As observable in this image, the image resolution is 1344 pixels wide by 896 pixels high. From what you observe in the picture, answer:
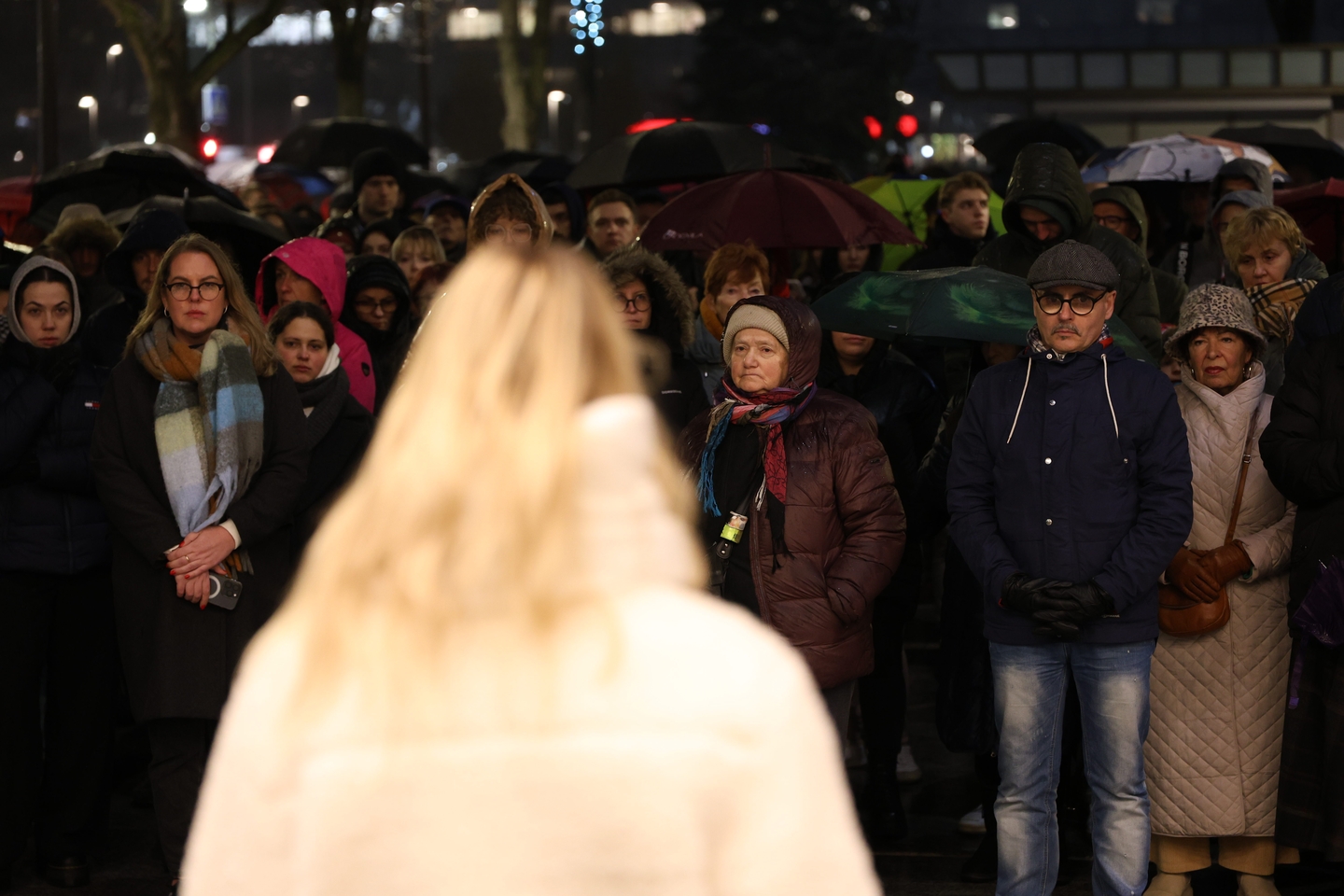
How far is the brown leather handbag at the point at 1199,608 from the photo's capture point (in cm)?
611

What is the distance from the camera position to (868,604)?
590 centimetres

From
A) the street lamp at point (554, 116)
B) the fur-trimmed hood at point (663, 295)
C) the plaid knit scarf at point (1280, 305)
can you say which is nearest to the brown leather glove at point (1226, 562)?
the plaid knit scarf at point (1280, 305)

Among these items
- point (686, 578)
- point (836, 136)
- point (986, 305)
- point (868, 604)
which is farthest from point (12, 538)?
point (836, 136)

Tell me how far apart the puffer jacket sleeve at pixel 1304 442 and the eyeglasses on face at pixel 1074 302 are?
0.80 meters

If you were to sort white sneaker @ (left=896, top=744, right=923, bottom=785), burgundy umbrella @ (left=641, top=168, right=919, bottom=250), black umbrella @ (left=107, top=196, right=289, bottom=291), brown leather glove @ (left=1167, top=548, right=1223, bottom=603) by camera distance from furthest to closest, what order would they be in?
black umbrella @ (left=107, top=196, right=289, bottom=291), burgundy umbrella @ (left=641, top=168, right=919, bottom=250), white sneaker @ (left=896, top=744, right=923, bottom=785), brown leather glove @ (left=1167, top=548, right=1223, bottom=603)

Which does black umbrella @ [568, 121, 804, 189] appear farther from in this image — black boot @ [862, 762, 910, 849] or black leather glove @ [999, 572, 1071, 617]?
black leather glove @ [999, 572, 1071, 617]

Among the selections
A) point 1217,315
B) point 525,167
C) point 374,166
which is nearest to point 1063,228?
point 1217,315

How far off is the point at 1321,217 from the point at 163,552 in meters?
6.71

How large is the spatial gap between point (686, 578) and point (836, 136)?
49.6m

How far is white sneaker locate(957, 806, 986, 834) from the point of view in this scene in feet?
23.0

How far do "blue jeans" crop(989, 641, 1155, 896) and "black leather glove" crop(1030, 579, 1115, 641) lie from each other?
0.56 ft

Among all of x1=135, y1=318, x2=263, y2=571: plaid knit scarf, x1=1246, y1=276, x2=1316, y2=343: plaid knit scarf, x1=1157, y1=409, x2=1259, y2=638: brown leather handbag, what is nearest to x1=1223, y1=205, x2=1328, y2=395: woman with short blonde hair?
x1=1246, y1=276, x2=1316, y2=343: plaid knit scarf

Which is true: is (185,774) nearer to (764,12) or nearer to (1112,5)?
(764,12)

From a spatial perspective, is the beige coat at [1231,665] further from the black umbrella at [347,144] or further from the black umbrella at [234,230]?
the black umbrella at [347,144]
